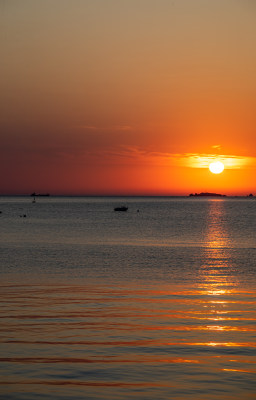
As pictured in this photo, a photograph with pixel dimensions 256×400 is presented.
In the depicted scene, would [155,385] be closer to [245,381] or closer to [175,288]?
[245,381]

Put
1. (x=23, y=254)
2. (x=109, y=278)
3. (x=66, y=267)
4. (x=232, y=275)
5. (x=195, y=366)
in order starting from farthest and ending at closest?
(x=23, y=254) < (x=66, y=267) < (x=232, y=275) < (x=109, y=278) < (x=195, y=366)

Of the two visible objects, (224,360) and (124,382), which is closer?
(124,382)

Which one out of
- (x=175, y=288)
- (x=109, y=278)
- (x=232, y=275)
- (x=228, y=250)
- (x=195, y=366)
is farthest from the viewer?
(x=228, y=250)

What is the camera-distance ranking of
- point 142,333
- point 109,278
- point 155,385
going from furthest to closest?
1. point 109,278
2. point 142,333
3. point 155,385

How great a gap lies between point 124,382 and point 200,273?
24.4m

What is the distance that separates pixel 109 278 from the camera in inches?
1324

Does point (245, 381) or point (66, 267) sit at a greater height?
point (66, 267)

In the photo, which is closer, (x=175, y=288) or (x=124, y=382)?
(x=124, y=382)

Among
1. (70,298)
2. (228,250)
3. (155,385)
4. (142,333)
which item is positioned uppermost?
(228,250)

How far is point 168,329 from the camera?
18.3m

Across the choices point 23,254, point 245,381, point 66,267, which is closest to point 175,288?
point 66,267

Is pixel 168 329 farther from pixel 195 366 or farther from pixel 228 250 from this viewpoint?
pixel 228 250

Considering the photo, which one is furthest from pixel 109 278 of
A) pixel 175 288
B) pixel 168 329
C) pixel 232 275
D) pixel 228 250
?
pixel 228 250

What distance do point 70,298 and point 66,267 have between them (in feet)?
51.6
